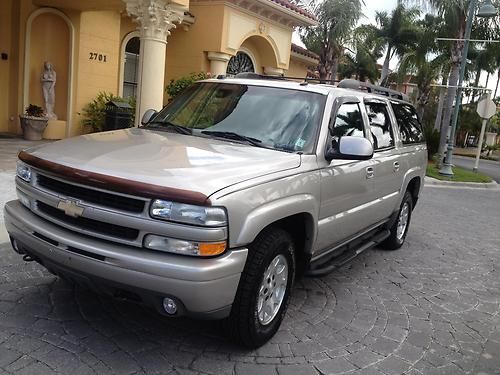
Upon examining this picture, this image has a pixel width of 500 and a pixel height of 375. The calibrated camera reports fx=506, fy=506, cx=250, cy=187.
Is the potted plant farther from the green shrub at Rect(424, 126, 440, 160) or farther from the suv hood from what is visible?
the green shrub at Rect(424, 126, 440, 160)

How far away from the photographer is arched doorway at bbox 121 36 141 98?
15.5 m

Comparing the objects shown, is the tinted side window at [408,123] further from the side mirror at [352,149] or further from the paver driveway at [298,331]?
the side mirror at [352,149]

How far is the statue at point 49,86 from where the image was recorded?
42.7ft

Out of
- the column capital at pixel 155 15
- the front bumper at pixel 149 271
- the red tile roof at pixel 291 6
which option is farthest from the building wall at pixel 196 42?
the front bumper at pixel 149 271

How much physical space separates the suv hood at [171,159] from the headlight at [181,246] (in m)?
0.31

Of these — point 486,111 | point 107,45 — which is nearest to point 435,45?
point 486,111

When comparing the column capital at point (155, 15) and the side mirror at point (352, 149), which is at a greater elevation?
the column capital at point (155, 15)

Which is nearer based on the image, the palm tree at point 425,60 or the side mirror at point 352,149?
the side mirror at point 352,149

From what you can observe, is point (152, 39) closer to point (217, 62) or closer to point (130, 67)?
point (217, 62)

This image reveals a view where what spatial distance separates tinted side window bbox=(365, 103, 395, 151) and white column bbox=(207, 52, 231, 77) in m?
9.85

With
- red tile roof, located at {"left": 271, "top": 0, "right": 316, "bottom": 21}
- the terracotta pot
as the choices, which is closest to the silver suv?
the terracotta pot

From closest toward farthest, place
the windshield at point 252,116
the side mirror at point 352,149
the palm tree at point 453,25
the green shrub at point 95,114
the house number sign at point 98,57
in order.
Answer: the side mirror at point 352,149 → the windshield at point 252,116 → the house number sign at point 98,57 → the green shrub at point 95,114 → the palm tree at point 453,25

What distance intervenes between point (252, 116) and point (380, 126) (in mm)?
1852

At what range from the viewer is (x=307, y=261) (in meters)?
4.14
